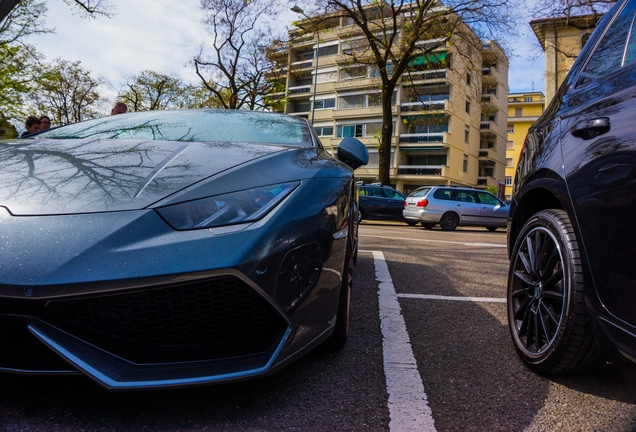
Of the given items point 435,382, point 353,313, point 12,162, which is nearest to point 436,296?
point 353,313

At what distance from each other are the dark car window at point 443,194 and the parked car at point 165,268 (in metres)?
14.7

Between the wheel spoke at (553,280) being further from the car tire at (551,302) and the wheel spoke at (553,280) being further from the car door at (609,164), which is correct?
the car door at (609,164)

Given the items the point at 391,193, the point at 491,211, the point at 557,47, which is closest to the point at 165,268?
the point at 491,211

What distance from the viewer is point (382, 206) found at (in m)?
17.9

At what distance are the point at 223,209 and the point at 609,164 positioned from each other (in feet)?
4.12

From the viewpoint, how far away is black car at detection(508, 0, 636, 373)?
1.42m

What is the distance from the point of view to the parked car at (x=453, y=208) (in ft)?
51.9

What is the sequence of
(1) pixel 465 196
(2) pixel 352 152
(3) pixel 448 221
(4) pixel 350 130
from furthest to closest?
(4) pixel 350 130 → (1) pixel 465 196 → (3) pixel 448 221 → (2) pixel 352 152

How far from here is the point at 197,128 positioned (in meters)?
2.66

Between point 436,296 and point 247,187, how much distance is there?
2212 millimetres

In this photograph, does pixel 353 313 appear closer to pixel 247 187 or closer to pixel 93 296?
pixel 247 187

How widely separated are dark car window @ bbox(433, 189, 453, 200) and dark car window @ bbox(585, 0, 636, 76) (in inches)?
557

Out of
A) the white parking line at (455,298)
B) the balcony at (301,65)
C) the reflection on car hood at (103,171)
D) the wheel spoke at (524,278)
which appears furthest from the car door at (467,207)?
the balcony at (301,65)

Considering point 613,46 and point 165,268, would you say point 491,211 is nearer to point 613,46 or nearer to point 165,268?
point 613,46
